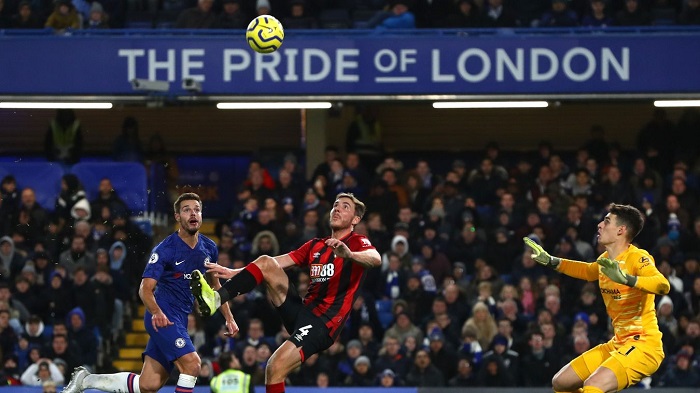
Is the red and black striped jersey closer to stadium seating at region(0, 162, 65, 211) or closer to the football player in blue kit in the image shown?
the football player in blue kit

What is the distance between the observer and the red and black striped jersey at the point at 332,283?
1181 centimetres

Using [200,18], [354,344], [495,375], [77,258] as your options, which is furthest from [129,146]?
[495,375]

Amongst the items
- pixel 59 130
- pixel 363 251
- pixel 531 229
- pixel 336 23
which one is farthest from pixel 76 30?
pixel 363 251

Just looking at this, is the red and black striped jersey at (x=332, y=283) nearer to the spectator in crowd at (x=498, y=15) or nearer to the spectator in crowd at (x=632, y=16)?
the spectator in crowd at (x=498, y=15)

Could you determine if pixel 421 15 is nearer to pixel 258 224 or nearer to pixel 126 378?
pixel 258 224

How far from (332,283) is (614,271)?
2.41m

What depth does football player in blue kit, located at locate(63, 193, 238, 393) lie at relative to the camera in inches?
465

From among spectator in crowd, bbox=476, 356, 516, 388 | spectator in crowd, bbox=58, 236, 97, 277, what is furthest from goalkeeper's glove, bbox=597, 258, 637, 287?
spectator in crowd, bbox=58, 236, 97, 277

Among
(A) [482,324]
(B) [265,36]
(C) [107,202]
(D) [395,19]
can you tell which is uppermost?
(D) [395,19]

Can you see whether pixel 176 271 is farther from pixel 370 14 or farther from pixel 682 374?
pixel 370 14

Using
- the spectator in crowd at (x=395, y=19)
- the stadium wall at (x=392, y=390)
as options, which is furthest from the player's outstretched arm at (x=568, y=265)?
the spectator in crowd at (x=395, y=19)

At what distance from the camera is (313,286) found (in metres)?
11.9

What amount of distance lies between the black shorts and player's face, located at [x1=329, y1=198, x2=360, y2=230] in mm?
718

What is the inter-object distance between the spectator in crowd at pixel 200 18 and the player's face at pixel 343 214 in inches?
364
